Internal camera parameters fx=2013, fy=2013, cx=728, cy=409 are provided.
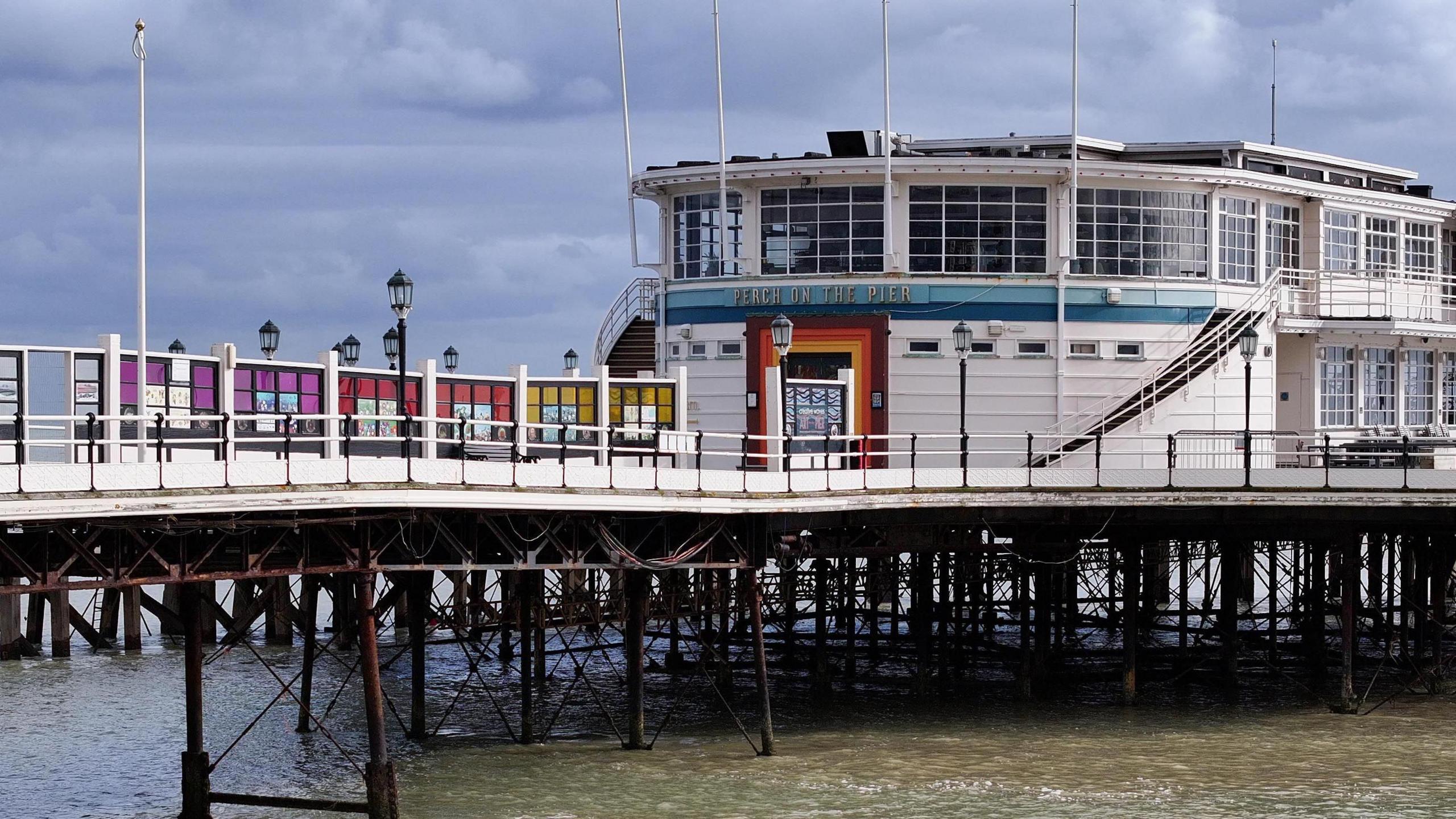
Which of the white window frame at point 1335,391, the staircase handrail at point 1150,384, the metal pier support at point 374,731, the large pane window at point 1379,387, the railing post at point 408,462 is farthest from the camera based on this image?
the large pane window at point 1379,387

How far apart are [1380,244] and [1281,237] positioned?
4.84 metres

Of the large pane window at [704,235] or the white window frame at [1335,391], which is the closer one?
the large pane window at [704,235]

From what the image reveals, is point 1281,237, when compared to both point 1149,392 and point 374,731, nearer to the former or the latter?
point 1149,392

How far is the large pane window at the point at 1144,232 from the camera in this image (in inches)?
1821

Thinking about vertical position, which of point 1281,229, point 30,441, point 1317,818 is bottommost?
point 1317,818

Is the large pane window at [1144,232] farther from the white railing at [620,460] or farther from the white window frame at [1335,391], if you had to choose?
the white window frame at [1335,391]

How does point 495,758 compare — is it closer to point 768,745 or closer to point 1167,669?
point 768,745

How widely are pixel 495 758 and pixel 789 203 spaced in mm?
17298

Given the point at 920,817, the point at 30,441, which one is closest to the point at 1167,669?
the point at 920,817

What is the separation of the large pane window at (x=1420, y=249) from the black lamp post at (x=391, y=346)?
1068 inches

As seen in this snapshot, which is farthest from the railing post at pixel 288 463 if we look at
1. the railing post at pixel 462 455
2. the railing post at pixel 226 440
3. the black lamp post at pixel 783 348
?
the black lamp post at pixel 783 348

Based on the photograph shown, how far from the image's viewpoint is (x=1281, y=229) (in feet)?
165

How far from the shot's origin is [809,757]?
3366cm

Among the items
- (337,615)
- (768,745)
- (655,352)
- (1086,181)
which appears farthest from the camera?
(337,615)
